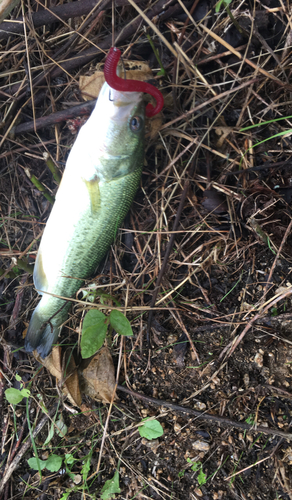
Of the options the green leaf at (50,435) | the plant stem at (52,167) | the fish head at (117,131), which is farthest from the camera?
the green leaf at (50,435)

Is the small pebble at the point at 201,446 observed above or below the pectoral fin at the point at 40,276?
below

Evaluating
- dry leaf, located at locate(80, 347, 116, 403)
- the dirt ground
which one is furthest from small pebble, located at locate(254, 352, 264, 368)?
dry leaf, located at locate(80, 347, 116, 403)

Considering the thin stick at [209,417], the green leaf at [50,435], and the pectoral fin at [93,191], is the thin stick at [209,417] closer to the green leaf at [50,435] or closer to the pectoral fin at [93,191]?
the green leaf at [50,435]

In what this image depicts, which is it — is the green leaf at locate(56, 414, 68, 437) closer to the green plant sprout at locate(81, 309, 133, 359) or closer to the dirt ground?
the dirt ground

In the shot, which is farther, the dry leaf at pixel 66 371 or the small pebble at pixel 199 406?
the dry leaf at pixel 66 371

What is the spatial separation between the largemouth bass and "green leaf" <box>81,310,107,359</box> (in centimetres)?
49

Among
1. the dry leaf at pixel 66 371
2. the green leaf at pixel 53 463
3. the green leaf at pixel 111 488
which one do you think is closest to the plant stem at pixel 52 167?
the dry leaf at pixel 66 371

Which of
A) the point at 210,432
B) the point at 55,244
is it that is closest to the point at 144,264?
the point at 55,244

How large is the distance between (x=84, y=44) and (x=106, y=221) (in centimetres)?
168

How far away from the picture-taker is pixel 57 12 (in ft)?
8.38

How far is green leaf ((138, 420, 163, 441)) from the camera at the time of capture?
2434 mm

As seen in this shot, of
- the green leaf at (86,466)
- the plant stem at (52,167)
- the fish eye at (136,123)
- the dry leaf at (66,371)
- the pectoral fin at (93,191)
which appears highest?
the fish eye at (136,123)

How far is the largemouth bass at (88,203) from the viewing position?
90.2 inches

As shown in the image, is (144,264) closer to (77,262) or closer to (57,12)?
(77,262)
